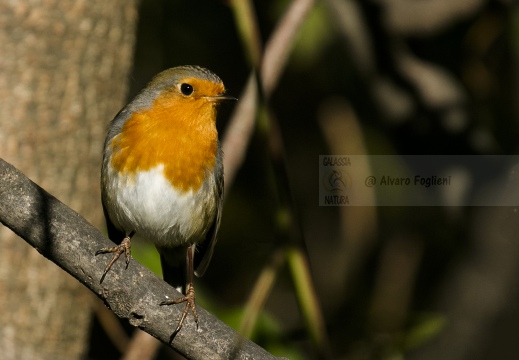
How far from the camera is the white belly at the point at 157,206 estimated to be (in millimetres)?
3213

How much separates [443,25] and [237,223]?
5.84ft

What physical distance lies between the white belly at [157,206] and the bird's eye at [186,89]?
0.36 m

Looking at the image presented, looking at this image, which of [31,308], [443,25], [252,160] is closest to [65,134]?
[31,308]

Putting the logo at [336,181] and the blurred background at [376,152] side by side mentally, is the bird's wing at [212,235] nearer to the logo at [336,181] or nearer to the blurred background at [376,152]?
the blurred background at [376,152]

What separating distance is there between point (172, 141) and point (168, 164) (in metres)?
0.10

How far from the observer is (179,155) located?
3.26m

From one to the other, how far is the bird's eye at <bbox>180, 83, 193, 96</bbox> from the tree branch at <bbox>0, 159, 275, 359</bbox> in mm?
1008

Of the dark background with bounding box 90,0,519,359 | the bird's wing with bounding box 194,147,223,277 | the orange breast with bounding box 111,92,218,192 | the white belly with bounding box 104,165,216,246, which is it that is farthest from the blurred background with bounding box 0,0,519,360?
the orange breast with bounding box 111,92,218,192

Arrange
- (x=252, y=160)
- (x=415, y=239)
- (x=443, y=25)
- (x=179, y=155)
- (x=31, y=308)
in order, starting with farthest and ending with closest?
(x=252, y=160) → (x=415, y=239) → (x=443, y=25) → (x=31, y=308) → (x=179, y=155)

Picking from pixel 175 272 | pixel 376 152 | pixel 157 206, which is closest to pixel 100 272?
pixel 157 206

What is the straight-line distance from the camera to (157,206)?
10.7 feet

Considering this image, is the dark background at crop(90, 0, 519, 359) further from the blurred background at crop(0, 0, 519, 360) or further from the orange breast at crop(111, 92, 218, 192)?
the orange breast at crop(111, 92, 218, 192)

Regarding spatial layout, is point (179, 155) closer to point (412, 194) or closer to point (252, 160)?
point (412, 194)

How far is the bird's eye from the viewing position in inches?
136
